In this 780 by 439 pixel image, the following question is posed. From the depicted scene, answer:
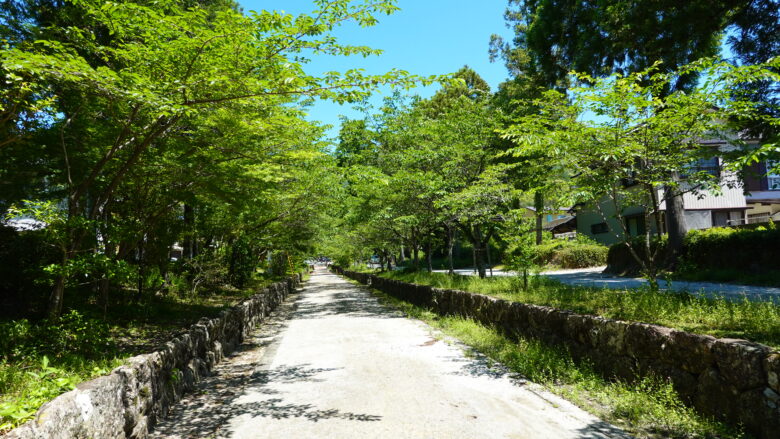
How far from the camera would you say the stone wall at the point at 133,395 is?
313 centimetres

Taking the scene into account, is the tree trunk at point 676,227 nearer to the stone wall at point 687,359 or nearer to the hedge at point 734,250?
the hedge at point 734,250

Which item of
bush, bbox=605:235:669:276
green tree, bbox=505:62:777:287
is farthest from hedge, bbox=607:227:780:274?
green tree, bbox=505:62:777:287

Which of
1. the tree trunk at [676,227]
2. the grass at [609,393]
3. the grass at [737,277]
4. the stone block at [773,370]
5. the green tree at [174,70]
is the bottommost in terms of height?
the grass at [609,393]

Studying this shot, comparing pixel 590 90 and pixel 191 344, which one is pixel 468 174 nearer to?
pixel 590 90

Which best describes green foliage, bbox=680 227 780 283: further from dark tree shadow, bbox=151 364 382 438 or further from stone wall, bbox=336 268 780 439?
dark tree shadow, bbox=151 364 382 438

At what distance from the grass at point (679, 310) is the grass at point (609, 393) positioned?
85 cm

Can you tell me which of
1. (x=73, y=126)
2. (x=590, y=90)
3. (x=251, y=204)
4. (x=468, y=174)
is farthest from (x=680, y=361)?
(x=468, y=174)

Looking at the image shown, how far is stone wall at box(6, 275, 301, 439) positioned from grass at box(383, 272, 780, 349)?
20.3 feet

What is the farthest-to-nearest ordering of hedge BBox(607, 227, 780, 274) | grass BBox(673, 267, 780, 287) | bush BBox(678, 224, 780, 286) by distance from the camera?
hedge BBox(607, 227, 780, 274), bush BBox(678, 224, 780, 286), grass BBox(673, 267, 780, 287)

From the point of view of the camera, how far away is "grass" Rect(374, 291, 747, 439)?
164 inches

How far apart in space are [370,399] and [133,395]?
2823mm

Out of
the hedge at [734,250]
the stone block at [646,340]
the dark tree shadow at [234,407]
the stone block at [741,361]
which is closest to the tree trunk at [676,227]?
the hedge at [734,250]

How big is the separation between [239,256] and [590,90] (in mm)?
15379

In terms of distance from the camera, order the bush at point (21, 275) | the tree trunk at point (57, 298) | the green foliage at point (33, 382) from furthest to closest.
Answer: the bush at point (21, 275)
the tree trunk at point (57, 298)
the green foliage at point (33, 382)
